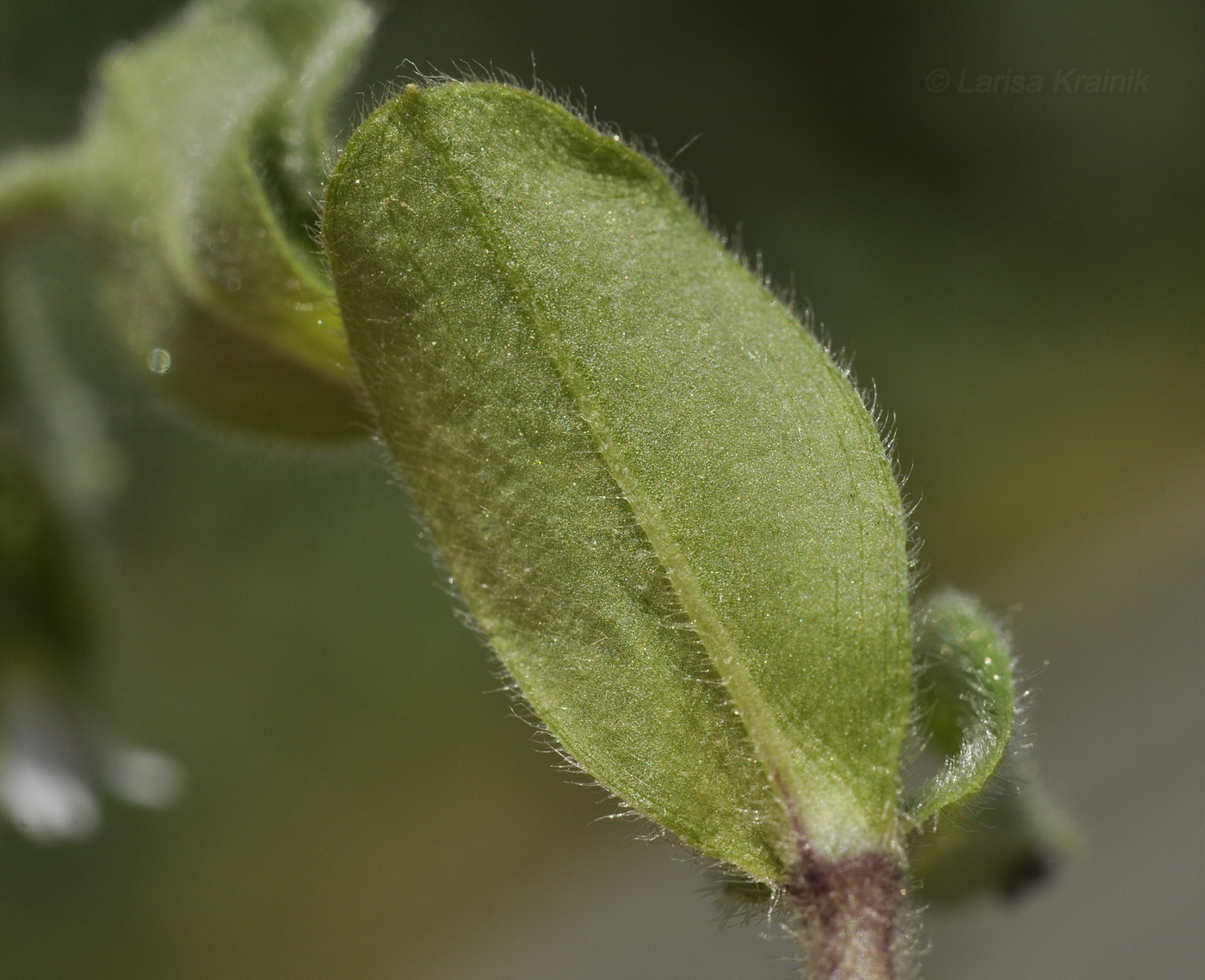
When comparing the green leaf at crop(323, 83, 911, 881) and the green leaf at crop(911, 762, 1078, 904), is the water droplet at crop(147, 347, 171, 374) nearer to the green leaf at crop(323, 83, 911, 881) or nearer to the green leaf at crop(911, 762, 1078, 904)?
the green leaf at crop(323, 83, 911, 881)

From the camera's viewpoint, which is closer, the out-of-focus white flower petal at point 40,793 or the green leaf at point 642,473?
the green leaf at point 642,473

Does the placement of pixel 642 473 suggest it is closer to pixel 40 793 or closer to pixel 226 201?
pixel 226 201

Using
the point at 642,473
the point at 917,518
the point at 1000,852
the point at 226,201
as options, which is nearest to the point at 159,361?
the point at 226,201

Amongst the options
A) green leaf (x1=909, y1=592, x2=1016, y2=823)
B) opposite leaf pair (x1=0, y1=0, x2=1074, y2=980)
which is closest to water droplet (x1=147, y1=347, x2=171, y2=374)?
opposite leaf pair (x1=0, y1=0, x2=1074, y2=980)

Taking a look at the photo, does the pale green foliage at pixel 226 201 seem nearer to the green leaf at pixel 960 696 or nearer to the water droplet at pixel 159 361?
the water droplet at pixel 159 361

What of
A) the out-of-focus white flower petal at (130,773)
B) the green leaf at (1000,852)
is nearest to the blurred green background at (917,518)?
the out-of-focus white flower petal at (130,773)

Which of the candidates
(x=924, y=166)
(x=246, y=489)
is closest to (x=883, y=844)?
(x=246, y=489)

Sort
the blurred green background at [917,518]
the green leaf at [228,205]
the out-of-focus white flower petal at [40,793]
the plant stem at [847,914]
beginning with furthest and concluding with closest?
the blurred green background at [917,518] → the out-of-focus white flower petal at [40,793] → the green leaf at [228,205] → the plant stem at [847,914]
